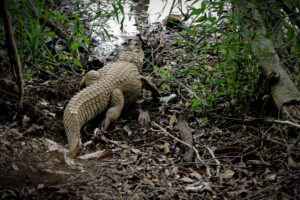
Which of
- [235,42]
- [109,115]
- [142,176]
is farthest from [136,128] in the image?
[235,42]

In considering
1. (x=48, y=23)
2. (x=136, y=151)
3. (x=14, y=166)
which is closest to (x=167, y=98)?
(x=136, y=151)

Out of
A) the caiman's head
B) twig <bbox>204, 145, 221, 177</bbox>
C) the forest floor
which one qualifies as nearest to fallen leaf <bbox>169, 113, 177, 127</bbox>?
the forest floor

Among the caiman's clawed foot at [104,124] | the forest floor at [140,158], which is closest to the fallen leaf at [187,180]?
the forest floor at [140,158]

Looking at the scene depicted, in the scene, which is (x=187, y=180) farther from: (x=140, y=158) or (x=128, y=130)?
(x=128, y=130)

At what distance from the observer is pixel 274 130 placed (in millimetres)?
3605

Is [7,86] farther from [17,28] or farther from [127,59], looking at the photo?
[127,59]

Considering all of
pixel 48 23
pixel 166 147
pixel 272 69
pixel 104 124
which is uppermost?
pixel 48 23

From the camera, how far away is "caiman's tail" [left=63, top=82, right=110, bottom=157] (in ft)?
11.8

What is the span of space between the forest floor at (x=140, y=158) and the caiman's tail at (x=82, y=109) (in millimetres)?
136

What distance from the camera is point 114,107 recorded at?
4.42 m

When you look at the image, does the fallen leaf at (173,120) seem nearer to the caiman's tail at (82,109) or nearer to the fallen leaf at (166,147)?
the fallen leaf at (166,147)

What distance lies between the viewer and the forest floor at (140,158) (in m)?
2.61

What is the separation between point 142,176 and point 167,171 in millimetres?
267

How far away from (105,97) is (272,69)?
1845 millimetres
